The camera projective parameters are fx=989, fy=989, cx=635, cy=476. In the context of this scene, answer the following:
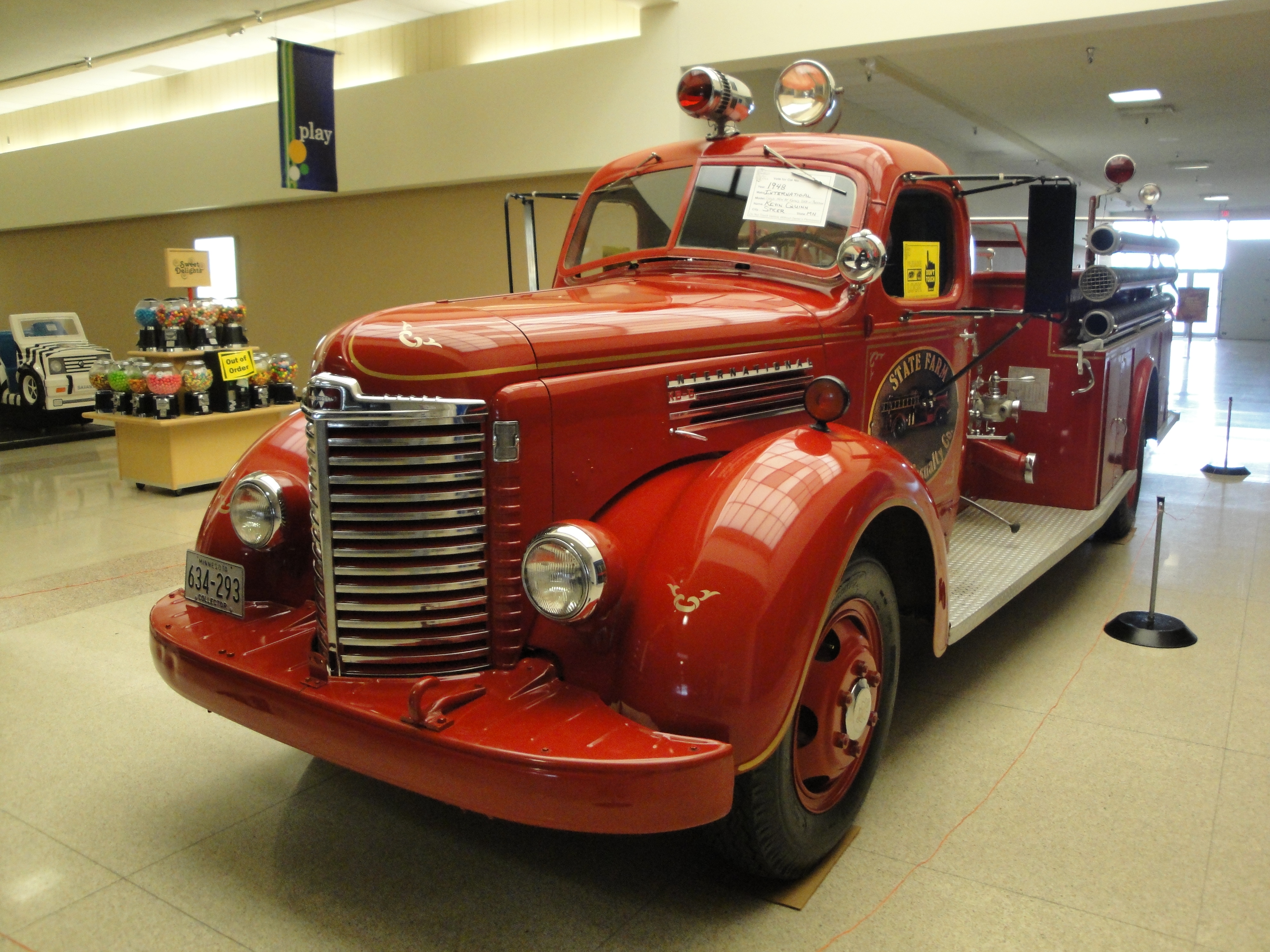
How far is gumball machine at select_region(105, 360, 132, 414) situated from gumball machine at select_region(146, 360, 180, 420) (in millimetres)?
304

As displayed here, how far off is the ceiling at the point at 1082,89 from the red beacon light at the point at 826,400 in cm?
490

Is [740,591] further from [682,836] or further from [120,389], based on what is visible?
[120,389]

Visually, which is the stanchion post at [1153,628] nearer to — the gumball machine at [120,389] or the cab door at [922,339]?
the cab door at [922,339]

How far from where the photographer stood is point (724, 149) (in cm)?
336

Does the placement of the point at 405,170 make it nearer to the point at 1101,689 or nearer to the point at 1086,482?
the point at 1086,482

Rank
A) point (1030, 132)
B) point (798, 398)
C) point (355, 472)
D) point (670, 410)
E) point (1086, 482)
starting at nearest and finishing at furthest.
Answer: point (355, 472) < point (670, 410) < point (798, 398) < point (1086, 482) < point (1030, 132)

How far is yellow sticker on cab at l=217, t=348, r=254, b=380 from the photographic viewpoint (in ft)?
23.4

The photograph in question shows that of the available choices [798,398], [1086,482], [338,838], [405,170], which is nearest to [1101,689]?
[1086,482]

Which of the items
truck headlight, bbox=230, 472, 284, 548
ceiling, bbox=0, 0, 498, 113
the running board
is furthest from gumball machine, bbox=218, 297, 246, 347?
the running board

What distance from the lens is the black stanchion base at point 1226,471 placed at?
7.20 meters

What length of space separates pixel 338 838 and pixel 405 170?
321 inches

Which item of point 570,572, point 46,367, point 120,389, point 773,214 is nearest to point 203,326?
point 120,389

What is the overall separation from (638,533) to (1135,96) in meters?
11.2

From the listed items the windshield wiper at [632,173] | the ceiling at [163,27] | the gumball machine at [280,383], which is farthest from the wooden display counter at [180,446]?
the windshield wiper at [632,173]
